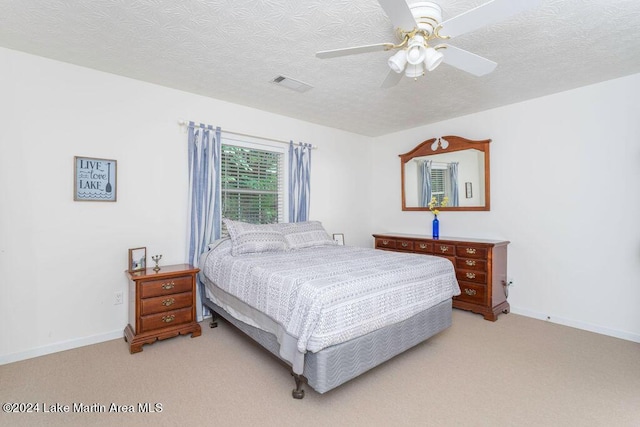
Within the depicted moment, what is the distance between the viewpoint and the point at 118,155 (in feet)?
9.73

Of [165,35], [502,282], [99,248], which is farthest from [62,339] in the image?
[502,282]

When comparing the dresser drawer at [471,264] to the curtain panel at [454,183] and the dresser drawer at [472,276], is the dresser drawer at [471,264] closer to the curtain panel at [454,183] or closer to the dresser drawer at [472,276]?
the dresser drawer at [472,276]

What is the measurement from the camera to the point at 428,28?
1.76m

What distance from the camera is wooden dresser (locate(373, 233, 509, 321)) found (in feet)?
11.2

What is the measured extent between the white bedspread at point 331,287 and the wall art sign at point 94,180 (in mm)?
1145

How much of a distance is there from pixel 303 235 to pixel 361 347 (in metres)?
1.87

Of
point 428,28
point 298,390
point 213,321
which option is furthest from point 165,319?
point 428,28

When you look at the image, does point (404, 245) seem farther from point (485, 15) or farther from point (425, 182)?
point (485, 15)

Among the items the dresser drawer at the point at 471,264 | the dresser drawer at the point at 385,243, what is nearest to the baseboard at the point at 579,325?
the dresser drawer at the point at 471,264

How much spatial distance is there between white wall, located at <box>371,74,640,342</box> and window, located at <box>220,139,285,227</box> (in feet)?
8.53

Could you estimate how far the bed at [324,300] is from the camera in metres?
1.90

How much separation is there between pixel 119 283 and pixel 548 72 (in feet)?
14.9

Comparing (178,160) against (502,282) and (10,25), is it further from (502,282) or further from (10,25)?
(502,282)

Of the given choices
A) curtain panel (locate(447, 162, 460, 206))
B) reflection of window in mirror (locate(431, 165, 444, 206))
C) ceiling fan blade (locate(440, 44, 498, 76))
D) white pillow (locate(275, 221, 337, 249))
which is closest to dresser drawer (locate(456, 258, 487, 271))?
curtain panel (locate(447, 162, 460, 206))
